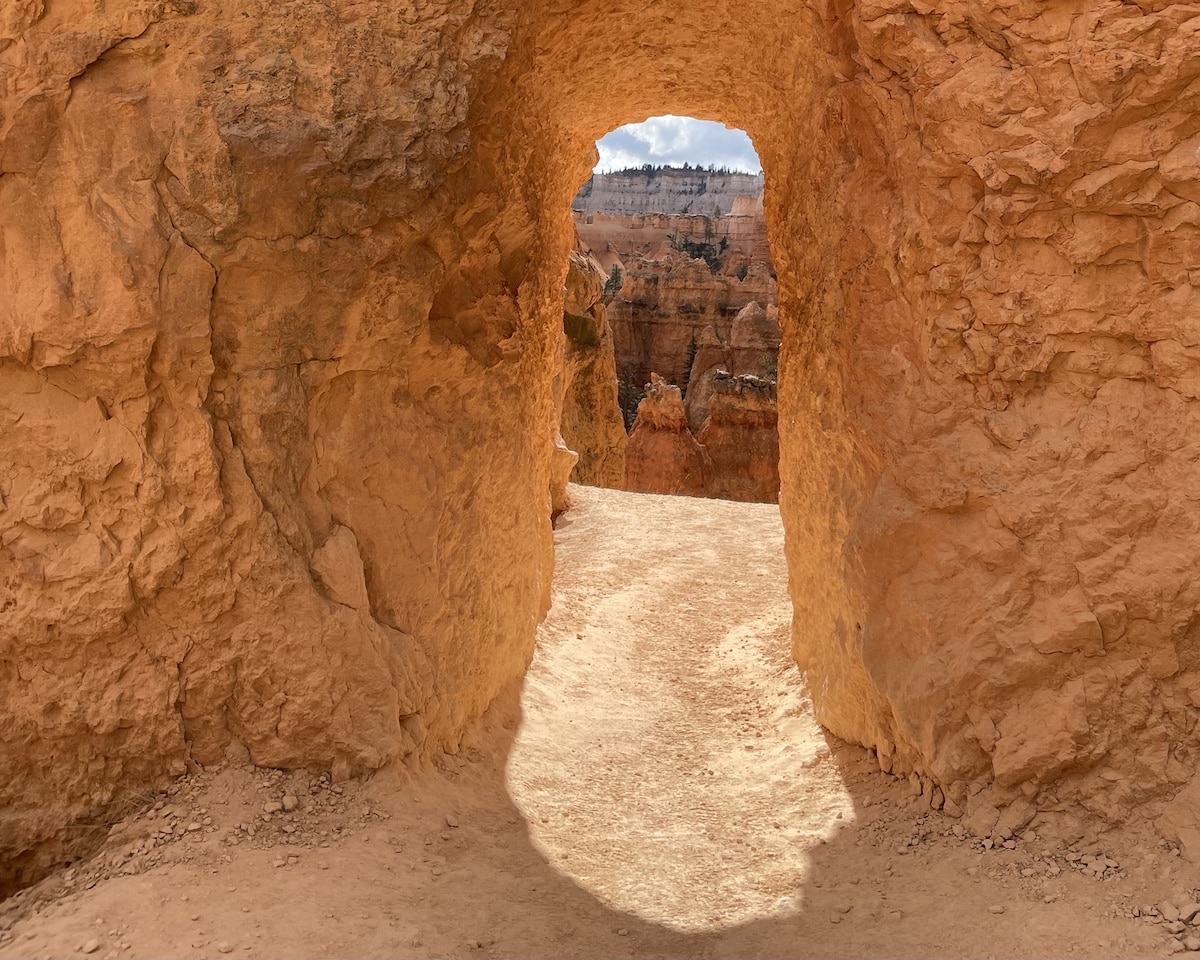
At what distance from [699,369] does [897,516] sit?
27846 mm

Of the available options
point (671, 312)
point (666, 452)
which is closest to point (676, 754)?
point (666, 452)

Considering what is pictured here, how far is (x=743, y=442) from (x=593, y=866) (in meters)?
20.1

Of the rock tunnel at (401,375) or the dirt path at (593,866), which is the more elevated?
the rock tunnel at (401,375)

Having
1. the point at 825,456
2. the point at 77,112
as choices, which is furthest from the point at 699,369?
the point at 77,112

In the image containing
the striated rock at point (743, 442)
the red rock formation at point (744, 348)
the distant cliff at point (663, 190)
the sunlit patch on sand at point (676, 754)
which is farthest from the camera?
the distant cliff at point (663, 190)

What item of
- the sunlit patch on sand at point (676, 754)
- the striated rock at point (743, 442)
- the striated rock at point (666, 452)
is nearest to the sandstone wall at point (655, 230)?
the striated rock at point (743, 442)

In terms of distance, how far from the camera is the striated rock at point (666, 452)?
23375 mm

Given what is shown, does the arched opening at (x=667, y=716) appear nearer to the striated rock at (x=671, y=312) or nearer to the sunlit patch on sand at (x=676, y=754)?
the sunlit patch on sand at (x=676, y=754)

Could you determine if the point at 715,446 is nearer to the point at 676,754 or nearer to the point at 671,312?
the point at 671,312

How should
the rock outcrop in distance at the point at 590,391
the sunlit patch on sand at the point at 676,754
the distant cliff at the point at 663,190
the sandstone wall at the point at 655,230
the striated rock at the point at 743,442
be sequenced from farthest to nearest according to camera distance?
the distant cliff at the point at 663,190
the sandstone wall at the point at 655,230
the striated rock at the point at 743,442
the rock outcrop in distance at the point at 590,391
the sunlit patch on sand at the point at 676,754

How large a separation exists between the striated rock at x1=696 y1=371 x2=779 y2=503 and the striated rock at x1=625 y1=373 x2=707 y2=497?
51 centimetres

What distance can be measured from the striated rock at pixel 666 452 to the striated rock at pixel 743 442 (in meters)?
0.51

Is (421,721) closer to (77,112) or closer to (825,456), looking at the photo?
(825,456)

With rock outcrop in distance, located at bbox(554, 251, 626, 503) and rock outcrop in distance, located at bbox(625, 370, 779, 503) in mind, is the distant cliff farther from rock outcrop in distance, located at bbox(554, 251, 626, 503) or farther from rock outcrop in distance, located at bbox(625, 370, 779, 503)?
rock outcrop in distance, located at bbox(554, 251, 626, 503)
